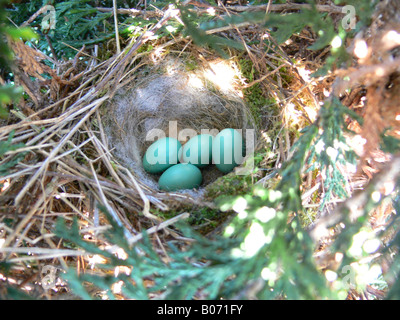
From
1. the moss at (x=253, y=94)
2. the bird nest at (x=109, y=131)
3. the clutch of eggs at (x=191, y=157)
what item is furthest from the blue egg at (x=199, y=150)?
the moss at (x=253, y=94)

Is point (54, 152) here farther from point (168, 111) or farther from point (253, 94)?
point (253, 94)

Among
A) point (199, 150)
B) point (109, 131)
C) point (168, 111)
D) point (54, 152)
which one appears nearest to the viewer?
point (54, 152)

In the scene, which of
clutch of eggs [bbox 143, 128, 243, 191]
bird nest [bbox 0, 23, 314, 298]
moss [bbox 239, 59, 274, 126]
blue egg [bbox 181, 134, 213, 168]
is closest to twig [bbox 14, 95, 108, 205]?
bird nest [bbox 0, 23, 314, 298]

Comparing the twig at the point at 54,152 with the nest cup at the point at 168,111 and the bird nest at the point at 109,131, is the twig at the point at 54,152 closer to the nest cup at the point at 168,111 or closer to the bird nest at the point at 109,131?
the bird nest at the point at 109,131

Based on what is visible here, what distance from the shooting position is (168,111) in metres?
2.25

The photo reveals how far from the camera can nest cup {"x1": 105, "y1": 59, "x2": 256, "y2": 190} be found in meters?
1.95

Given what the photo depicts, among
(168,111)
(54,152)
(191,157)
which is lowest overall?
(191,157)

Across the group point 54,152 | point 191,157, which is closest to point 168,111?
point 191,157

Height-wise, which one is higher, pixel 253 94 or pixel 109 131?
pixel 253 94

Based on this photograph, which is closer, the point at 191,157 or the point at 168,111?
the point at 191,157

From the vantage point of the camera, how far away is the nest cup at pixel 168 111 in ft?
6.40

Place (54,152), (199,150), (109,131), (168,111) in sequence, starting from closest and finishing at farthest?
1. (54,152)
2. (109,131)
3. (199,150)
4. (168,111)

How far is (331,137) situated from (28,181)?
41.9 inches
